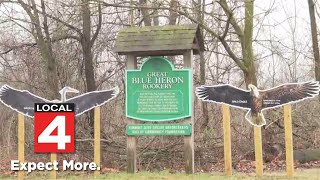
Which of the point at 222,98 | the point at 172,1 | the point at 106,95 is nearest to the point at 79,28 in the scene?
the point at 172,1

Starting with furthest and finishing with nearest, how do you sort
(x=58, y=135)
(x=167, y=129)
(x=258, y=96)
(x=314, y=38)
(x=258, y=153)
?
1. (x=314, y=38)
2. (x=167, y=129)
3. (x=258, y=96)
4. (x=258, y=153)
5. (x=58, y=135)

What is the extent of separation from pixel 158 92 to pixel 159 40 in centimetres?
117

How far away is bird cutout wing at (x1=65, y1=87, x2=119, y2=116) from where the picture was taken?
11242 mm

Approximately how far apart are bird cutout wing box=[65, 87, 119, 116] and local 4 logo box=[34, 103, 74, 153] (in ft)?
0.53

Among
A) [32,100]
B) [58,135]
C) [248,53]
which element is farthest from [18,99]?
[248,53]

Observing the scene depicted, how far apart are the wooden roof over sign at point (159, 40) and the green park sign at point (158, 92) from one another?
0.28 metres

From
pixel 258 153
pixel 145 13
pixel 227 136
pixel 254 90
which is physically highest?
pixel 145 13

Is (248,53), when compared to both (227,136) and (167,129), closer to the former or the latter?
(227,136)

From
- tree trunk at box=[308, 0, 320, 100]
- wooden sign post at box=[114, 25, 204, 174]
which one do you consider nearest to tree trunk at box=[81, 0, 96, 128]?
wooden sign post at box=[114, 25, 204, 174]

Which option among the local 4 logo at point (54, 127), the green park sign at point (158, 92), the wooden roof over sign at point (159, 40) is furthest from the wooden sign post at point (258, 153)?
the local 4 logo at point (54, 127)

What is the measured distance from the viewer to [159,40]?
11281mm

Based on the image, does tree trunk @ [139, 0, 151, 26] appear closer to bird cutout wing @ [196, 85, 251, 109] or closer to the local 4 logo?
bird cutout wing @ [196, 85, 251, 109]

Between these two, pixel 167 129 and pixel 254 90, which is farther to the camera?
pixel 167 129

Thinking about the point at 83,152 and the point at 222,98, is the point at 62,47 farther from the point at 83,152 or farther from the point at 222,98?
the point at 222,98
